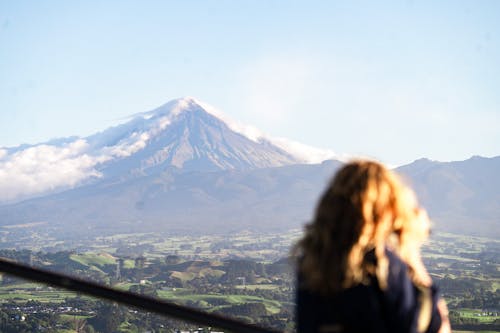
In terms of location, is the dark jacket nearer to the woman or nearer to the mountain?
the woman

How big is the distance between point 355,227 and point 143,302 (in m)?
0.84

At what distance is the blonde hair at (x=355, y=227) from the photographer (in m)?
1.80

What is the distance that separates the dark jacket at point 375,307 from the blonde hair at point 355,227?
2 cm

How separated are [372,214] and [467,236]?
305ft

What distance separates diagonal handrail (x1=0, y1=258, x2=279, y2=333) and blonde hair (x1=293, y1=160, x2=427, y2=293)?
1.70ft

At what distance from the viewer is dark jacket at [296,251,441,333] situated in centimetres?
177

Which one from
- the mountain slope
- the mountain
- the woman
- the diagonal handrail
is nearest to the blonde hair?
the woman

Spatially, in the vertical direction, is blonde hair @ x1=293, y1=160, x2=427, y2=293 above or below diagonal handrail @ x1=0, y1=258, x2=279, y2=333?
above

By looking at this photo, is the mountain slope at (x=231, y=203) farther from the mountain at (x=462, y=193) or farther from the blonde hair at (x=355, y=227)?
the blonde hair at (x=355, y=227)

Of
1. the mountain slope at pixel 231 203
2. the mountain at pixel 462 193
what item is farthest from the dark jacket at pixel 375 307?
the mountain slope at pixel 231 203

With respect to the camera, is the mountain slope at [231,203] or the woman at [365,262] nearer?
the woman at [365,262]

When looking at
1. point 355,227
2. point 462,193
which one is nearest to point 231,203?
point 462,193

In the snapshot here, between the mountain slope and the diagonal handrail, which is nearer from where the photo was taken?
the diagonal handrail

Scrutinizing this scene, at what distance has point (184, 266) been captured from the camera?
177 feet
